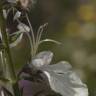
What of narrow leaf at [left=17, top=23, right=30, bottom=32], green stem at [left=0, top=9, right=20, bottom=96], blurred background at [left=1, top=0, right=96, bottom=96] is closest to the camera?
green stem at [left=0, top=9, right=20, bottom=96]

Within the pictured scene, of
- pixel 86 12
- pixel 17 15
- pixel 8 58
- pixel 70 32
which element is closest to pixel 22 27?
pixel 17 15

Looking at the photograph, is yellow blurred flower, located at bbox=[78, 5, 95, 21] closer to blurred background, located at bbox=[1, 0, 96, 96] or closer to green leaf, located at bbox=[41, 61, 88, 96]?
blurred background, located at bbox=[1, 0, 96, 96]

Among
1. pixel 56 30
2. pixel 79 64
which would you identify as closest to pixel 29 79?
pixel 79 64

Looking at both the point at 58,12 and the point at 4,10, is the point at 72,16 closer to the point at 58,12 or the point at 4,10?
the point at 58,12

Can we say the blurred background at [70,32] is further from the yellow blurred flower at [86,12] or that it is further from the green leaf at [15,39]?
the green leaf at [15,39]

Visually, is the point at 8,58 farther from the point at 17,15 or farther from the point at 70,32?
the point at 70,32

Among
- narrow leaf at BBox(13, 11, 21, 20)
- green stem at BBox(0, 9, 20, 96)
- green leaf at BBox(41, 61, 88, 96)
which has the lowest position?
green leaf at BBox(41, 61, 88, 96)

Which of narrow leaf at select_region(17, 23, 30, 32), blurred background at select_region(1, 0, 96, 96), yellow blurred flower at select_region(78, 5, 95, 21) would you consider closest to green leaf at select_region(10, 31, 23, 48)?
narrow leaf at select_region(17, 23, 30, 32)

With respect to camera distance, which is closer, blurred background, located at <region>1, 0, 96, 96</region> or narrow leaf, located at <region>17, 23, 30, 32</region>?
narrow leaf, located at <region>17, 23, 30, 32</region>

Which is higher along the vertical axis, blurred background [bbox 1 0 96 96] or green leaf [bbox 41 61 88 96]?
green leaf [bbox 41 61 88 96]
